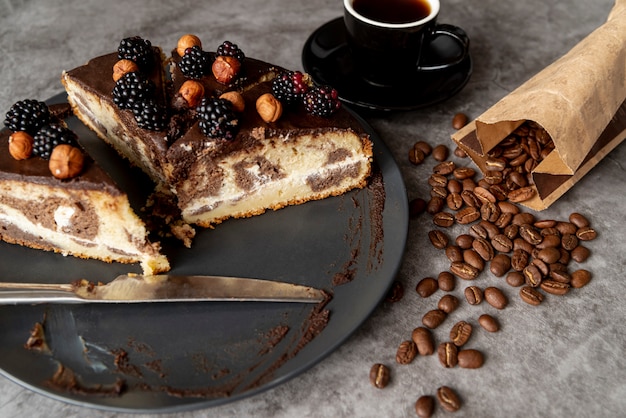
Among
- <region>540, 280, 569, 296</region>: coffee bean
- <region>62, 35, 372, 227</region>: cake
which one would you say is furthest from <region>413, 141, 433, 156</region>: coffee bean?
<region>540, 280, 569, 296</region>: coffee bean

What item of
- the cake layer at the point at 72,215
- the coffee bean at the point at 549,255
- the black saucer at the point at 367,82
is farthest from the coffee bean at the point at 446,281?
the cake layer at the point at 72,215

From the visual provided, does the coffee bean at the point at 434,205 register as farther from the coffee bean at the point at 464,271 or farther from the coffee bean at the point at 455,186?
the coffee bean at the point at 464,271

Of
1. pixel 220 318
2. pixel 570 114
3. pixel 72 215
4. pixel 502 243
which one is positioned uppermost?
pixel 72 215

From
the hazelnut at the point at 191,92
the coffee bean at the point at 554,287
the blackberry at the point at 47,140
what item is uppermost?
the blackberry at the point at 47,140

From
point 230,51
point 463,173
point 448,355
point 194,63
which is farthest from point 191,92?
point 448,355

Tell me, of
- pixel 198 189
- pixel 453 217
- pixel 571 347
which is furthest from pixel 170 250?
pixel 571 347

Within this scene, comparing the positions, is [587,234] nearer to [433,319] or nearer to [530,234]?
[530,234]

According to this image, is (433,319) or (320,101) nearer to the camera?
(433,319)

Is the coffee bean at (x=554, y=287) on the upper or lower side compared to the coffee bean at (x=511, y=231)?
lower

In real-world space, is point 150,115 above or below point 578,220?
above
